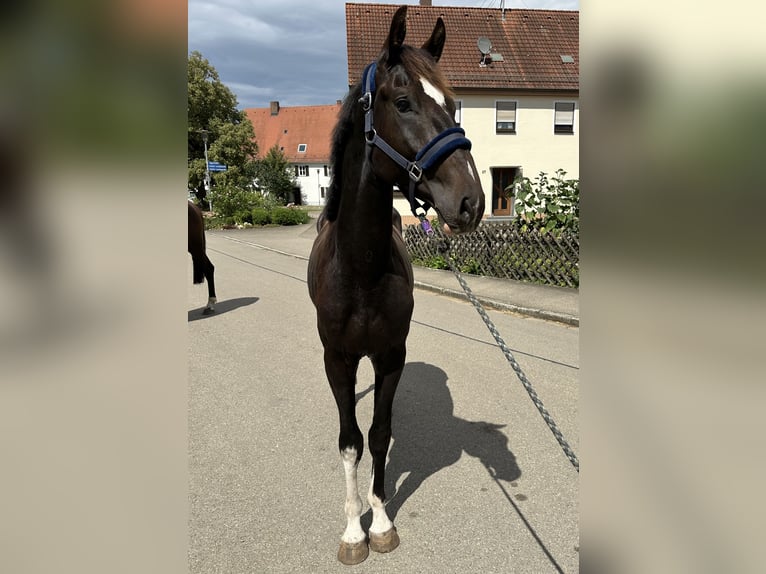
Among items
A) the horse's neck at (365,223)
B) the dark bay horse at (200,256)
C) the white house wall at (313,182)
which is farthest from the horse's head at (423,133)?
the white house wall at (313,182)

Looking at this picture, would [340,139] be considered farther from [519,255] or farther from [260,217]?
[260,217]

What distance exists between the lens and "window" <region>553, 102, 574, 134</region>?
2134 centimetres

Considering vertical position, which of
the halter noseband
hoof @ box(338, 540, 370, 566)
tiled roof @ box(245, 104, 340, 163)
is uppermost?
tiled roof @ box(245, 104, 340, 163)

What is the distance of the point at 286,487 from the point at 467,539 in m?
1.21

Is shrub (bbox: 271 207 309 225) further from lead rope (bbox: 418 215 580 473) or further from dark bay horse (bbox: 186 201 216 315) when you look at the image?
lead rope (bbox: 418 215 580 473)

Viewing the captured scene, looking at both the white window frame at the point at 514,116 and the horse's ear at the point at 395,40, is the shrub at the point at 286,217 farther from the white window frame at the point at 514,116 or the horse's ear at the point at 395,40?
the horse's ear at the point at 395,40

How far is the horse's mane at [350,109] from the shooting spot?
1797 millimetres

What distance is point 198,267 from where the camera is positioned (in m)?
7.77

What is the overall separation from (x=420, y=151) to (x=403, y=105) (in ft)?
0.76

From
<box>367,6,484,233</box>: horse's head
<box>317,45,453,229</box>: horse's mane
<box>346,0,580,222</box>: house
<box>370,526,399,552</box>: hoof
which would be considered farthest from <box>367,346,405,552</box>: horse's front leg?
<box>346,0,580,222</box>: house

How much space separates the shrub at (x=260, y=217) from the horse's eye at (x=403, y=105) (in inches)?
906

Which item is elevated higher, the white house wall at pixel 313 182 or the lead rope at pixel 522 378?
the white house wall at pixel 313 182

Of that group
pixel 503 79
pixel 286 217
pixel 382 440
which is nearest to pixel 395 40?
pixel 382 440

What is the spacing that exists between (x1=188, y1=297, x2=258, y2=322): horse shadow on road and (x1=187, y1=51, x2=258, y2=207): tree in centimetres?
3017
